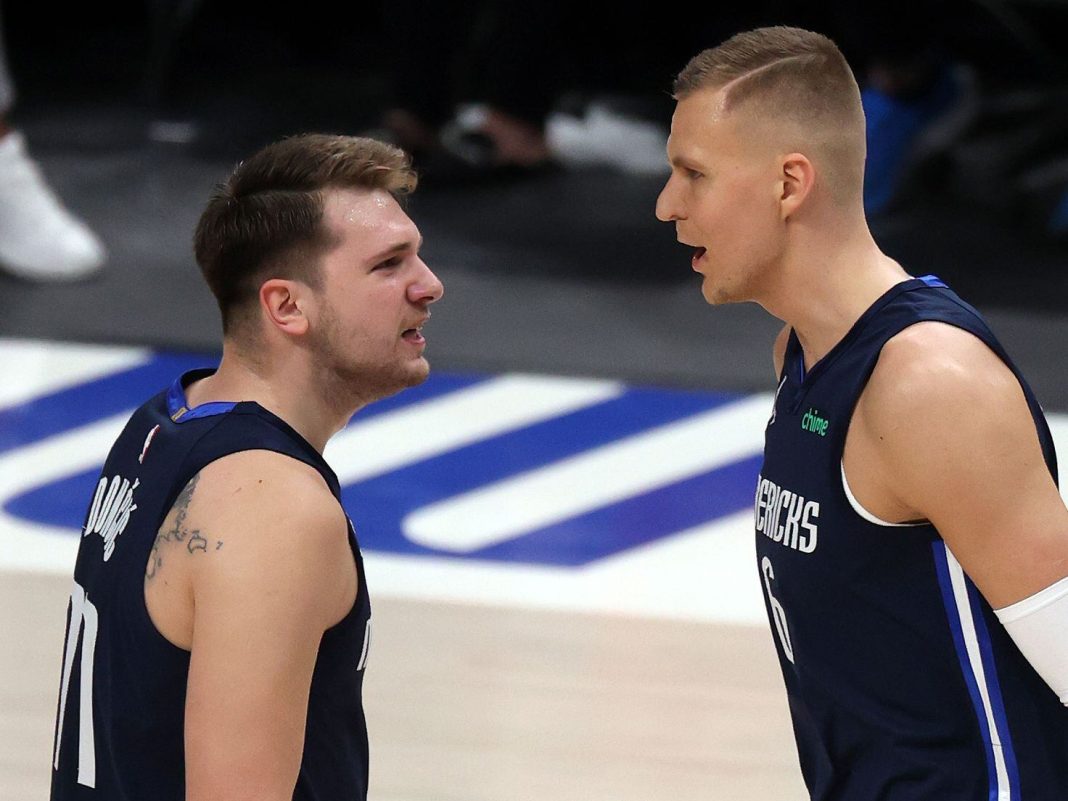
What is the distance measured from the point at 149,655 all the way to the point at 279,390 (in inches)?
12.9

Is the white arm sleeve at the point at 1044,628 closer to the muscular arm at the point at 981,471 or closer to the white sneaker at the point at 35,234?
the muscular arm at the point at 981,471

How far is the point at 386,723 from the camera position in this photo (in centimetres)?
338

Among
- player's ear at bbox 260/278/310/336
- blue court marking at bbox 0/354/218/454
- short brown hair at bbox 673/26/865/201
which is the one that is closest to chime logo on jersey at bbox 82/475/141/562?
player's ear at bbox 260/278/310/336

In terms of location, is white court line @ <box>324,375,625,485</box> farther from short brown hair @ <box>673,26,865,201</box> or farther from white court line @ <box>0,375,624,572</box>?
short brown hair @ <box>673,26,865,201</box>

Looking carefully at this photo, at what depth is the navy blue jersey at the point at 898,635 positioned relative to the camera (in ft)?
6.49

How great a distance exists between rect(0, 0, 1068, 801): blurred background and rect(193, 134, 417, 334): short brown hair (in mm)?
1393

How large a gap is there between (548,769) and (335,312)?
1449 millimetres

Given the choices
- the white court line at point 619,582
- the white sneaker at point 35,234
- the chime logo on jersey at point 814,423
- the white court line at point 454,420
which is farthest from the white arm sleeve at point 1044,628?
the white sneaker at point 35,234

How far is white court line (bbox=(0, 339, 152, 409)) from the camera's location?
5.05m

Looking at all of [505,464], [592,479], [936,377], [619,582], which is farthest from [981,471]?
[505,464]

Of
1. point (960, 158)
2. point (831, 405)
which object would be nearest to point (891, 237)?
point (960, 158)

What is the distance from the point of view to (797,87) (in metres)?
2.11

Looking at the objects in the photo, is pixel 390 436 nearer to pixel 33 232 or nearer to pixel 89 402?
pixel 89 402

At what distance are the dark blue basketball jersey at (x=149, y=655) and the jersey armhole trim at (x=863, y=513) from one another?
1.77 feet
